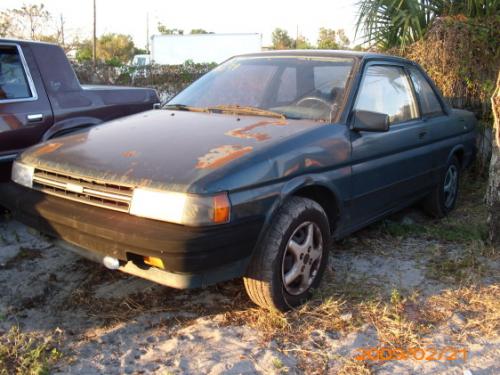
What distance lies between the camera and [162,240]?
2.55 meters

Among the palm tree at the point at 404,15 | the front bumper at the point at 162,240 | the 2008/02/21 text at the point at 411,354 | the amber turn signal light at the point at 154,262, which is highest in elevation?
the palm tree at the point at 404,15

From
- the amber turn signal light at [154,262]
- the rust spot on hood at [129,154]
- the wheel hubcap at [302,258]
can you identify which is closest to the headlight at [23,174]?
the rust spot on hood at [129,154]

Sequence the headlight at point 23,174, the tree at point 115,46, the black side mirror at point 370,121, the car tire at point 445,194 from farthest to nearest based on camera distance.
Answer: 1. the tree at point 115,46
2. the car tire at point 445,194
3. the black side mirror at point 370,121
4. the headlight at point 23,174

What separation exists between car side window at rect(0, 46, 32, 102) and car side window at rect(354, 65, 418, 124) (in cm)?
299

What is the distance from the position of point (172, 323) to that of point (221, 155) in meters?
1.02

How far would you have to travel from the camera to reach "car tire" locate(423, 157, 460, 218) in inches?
197

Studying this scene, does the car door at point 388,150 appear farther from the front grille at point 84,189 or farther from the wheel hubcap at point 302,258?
the front grille at point 84,189

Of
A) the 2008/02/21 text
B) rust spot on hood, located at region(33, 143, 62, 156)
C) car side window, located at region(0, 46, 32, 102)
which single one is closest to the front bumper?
rust spot on hood, located at region(33, 143, 62, 156)

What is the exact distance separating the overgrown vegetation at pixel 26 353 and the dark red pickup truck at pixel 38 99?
210 cm

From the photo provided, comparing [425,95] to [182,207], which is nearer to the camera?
[182,207]

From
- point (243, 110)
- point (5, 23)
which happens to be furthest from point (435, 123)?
point (5, 23)

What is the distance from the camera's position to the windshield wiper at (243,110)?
363cm

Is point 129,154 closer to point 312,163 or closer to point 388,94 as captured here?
point 312,163

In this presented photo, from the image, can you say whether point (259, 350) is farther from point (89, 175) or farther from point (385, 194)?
point (385, 194)
